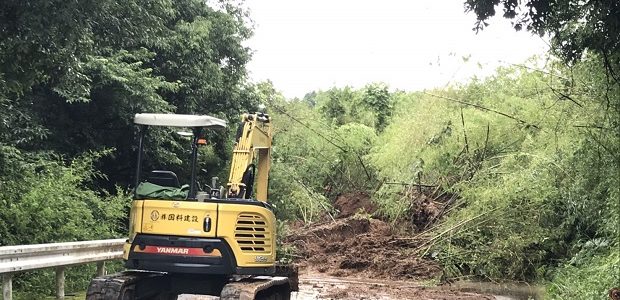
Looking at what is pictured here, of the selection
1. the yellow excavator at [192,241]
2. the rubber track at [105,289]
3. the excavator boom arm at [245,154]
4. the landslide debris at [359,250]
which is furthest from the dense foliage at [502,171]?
the rubber track at [105,289]

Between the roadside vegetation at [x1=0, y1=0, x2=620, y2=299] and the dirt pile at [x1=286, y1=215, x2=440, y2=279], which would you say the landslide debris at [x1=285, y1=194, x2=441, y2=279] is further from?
the roadside vegetation at [x1=0, y1=0, x2=620, y2=299]

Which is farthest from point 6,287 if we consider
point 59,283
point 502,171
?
point 502,171

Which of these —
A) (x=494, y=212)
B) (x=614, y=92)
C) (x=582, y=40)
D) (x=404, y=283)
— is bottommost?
(x=404, y=283)

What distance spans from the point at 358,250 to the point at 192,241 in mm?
10107

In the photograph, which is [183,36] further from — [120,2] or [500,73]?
[500,73]

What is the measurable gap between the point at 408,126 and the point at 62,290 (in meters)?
11.8

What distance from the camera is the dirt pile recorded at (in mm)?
15732

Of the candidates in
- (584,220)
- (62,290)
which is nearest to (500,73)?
(584,220)

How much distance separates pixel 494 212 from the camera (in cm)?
1485

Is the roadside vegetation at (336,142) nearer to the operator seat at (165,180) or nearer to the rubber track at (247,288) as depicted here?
the operator seat at (165,180)

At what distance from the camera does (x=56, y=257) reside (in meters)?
8.38

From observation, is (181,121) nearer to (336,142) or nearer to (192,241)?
(192,241)

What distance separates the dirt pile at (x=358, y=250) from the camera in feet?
51.6

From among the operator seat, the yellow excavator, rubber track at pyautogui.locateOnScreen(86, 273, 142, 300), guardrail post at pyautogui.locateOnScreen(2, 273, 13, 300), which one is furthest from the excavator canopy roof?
guardrail post at pyautogui.locateOnScreen(2, 273, 13, 300)
